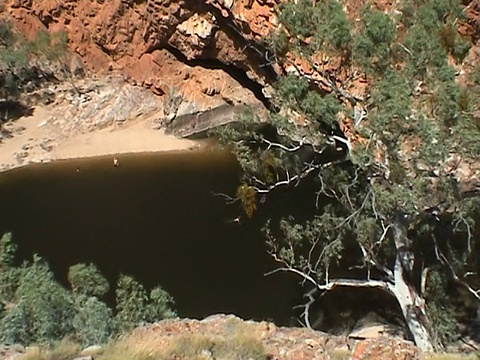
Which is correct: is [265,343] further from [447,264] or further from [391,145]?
[447,264]

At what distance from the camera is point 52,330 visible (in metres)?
9.32

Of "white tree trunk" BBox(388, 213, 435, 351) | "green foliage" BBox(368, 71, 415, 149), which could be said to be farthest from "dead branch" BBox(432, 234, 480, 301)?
"green foliage" BBox(368, 71, 415, 149)

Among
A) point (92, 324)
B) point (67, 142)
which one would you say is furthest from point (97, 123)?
point (92, 324)

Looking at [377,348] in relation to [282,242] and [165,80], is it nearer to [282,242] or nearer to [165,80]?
[282,242]

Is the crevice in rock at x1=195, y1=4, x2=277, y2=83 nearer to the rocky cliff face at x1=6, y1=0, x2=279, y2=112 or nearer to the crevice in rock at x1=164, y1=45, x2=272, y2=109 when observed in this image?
the rocky cliff face at x1=6, y1=0, x2=279, y2=112

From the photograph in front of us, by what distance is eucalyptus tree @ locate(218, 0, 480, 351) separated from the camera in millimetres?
11633

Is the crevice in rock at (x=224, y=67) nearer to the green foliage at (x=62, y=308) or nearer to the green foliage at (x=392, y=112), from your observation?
the green foliage at (x=62, y=308)

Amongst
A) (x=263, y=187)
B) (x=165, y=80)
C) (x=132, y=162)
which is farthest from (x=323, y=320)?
(x=165, y=80)

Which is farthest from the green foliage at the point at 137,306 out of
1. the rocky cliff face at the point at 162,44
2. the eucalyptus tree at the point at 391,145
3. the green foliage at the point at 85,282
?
the rocky cliff face at the point at 162,44

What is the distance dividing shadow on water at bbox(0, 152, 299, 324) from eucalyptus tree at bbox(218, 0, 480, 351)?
1.85 m

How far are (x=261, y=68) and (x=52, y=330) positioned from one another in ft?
77.1

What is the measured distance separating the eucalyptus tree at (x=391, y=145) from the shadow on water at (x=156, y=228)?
72.7 inches

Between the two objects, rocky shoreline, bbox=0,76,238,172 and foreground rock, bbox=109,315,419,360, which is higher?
rocky shoreline, bbox=0,76,238,172

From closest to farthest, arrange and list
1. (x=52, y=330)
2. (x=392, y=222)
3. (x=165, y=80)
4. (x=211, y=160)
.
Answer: (x=52, y=330)
(x=392, y=222)
(x=211, y=160)
(x=165, y=80)
